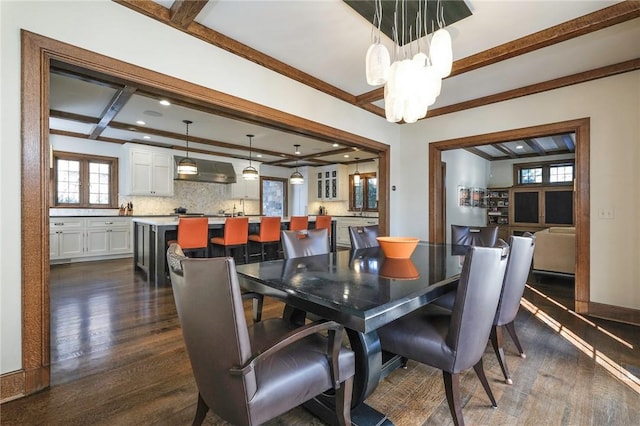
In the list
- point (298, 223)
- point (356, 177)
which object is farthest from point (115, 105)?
point (356, 177)

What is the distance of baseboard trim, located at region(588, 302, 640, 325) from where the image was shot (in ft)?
9.49

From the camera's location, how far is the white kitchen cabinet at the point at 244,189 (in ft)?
26.4

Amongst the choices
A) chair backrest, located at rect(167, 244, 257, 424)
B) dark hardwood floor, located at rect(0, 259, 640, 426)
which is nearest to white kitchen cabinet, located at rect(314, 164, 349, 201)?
dark hardwood floor, located at rect(0, 259, 640, 426)

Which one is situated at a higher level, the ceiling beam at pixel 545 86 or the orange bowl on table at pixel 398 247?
the ceiling beam at pixel 545 86

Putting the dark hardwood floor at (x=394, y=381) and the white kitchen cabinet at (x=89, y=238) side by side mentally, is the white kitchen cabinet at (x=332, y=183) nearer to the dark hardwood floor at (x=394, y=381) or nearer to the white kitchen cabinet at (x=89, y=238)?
the white kitchen cabinet at (x=89, y=238)

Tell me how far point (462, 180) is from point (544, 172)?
117 inches

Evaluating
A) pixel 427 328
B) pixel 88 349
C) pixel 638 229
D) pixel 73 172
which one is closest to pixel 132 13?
pixel 88 349

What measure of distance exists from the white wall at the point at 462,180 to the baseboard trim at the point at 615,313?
3603 millimetres

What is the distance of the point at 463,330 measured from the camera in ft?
4.47

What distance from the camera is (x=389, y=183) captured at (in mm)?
4727

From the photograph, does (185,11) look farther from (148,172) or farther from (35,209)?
(148,172)

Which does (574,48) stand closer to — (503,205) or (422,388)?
(422,388)

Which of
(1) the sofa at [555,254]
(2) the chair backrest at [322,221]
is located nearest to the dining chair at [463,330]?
(1) the sofa at [555,254]

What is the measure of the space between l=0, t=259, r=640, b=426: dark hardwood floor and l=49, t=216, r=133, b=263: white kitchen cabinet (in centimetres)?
Result: 317
